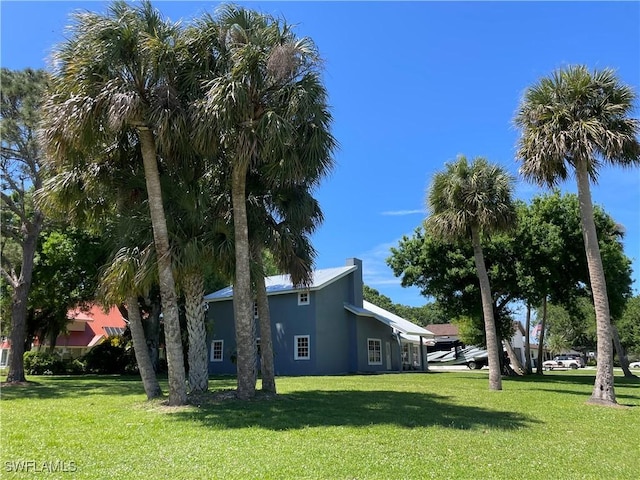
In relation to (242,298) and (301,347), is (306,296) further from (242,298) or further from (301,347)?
(242,298)

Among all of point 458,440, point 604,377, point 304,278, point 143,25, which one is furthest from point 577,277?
point 143,25

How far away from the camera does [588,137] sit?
1320 centimetres

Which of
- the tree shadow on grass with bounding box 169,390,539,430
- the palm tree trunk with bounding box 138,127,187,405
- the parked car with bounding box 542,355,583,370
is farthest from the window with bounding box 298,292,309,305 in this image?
the parked car with bounding box 542,355,583,370

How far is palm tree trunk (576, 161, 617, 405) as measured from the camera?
1318cm

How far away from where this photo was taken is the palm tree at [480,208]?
17.0 m

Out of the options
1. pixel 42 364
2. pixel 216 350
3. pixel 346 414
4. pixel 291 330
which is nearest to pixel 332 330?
pixel 291 330

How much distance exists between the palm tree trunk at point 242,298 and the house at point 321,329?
13.6 meters

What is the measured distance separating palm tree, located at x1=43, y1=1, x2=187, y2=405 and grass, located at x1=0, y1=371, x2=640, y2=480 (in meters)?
2.46

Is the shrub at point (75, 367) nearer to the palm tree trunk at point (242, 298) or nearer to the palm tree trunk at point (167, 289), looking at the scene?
the palm tree trunk at point (242, 298)

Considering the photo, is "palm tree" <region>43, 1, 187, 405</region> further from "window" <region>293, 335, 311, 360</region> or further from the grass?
"window" <region>293, 335, 311, 360</region>

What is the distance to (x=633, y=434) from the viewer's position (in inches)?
358

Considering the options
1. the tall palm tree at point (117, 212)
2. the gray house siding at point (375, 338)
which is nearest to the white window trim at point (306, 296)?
the gray house siding at point (375, 338)

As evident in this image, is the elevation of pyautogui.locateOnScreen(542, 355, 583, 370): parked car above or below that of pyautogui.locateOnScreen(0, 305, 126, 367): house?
below

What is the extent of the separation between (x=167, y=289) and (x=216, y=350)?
802 inches
